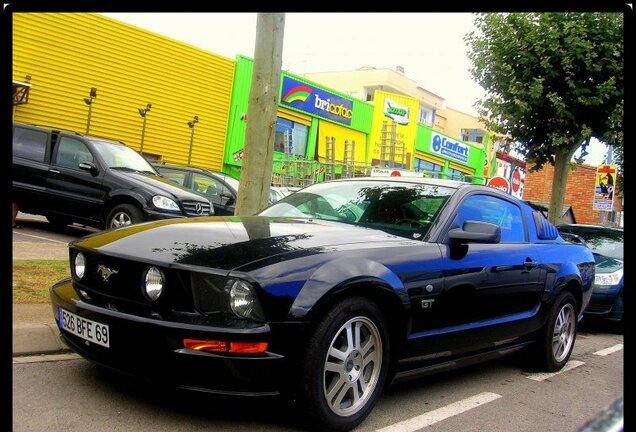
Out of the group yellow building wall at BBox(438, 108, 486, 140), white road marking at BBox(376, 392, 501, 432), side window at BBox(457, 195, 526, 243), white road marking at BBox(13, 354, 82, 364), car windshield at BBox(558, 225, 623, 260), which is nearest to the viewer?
white road marking at BBox(376, 392, 501, 432)

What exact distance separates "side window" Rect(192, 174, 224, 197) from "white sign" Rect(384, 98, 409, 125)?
17.6 m

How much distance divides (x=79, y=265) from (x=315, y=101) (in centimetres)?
2059

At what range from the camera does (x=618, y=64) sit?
34.7 feet

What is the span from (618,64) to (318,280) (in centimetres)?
999

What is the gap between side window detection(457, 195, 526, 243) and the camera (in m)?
4.28

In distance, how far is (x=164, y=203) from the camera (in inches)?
328

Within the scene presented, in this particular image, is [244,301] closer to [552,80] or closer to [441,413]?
[441,413]

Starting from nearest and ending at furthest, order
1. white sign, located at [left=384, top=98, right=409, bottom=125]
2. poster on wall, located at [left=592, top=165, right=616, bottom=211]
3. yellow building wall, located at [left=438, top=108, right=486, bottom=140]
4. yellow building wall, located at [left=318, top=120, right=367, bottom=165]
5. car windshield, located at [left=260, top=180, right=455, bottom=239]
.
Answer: car windshield, located at [left=260, top=180, right=455, bottom=239]
poster on wall, located at [left=592, top=165, right=616, bottom=211]
yellow building wall, located at [left=318, top=120, right=367, bottom=165]
white sign, located at [left=384, top=98, right=409, bottom=125]
yellow building wall, located at [left=438, top=108, right=486, bottom=140]

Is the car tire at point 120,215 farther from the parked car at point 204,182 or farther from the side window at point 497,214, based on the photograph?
the side window at point 497,214

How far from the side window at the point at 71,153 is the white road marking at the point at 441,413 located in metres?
7.07

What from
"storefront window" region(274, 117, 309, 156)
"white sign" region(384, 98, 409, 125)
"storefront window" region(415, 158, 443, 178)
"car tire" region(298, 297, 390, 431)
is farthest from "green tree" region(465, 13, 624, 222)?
"storefront window" region(415, 158, 443, 178)

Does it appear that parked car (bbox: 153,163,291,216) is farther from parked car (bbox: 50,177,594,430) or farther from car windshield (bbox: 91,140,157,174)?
parked car (bbox: 50,177,594,430)

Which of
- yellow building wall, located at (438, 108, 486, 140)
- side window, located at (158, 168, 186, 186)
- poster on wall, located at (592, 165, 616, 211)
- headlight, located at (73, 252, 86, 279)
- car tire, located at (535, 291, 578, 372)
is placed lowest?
car tire, located at (535, 291, 578, 372)
